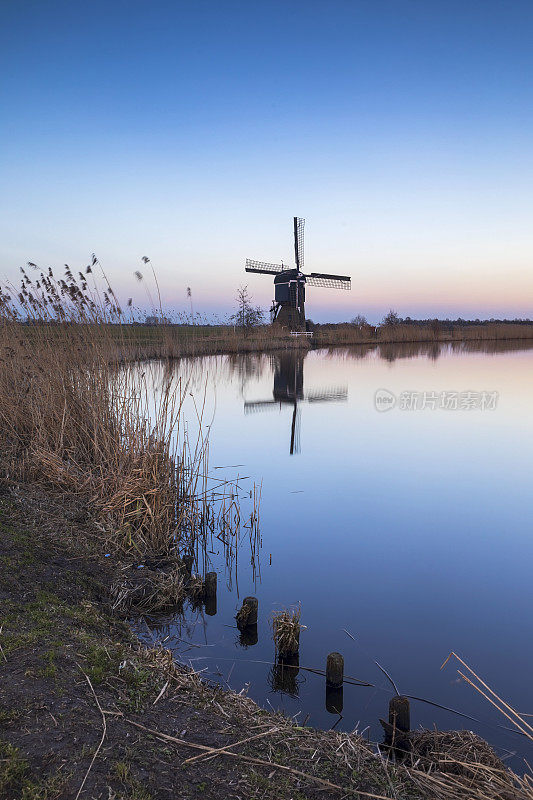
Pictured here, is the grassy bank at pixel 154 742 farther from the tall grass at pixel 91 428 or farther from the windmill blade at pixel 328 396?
the windmill blade at pixel 328 396

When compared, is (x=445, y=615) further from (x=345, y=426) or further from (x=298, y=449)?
(x=345, y=426)

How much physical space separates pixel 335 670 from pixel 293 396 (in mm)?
13574

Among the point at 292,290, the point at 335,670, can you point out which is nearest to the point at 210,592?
the point at 335,670

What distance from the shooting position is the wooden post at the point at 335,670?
3.10 meters

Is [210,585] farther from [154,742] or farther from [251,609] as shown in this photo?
[154,742]

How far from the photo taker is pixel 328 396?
53.9ft

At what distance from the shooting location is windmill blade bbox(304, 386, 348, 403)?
15.7 m

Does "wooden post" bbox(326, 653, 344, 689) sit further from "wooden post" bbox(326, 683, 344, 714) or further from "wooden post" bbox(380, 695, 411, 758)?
"wooden post" bbox(380, 695, 411, 758)

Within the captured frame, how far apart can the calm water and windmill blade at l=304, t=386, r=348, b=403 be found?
242 centimetres

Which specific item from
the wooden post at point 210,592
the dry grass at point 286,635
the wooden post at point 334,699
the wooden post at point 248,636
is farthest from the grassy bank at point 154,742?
the wooden post at point 210,592

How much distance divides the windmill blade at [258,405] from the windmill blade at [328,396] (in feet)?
4.18

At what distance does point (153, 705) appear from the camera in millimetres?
2463

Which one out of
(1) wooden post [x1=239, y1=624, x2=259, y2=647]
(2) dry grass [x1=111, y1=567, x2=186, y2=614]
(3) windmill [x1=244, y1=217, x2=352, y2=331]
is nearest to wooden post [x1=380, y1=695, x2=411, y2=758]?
(1) wooden post [x1=239, y1=624, x2=259, y2=647]

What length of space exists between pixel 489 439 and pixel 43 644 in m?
10.1
